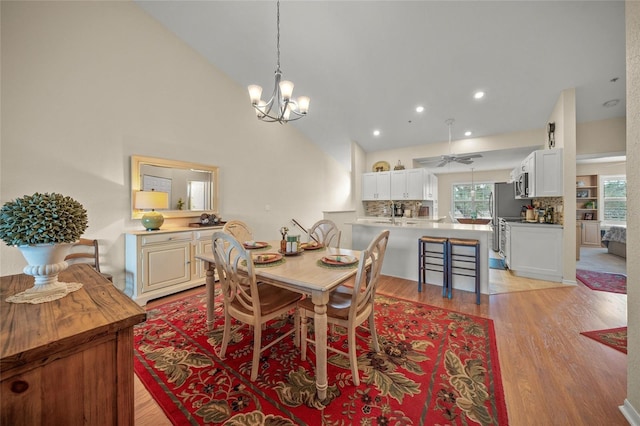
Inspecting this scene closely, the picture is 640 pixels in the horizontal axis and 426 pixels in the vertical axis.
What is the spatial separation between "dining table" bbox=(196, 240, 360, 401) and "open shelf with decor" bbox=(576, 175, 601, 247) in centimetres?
840

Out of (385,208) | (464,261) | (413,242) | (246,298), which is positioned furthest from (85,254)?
(385,208)

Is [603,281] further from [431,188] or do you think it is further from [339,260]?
[339,260]

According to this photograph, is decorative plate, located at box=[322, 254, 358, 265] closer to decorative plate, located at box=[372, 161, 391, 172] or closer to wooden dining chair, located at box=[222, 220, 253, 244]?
wooden dining chair, located at box=[222, 220, 253, 244]

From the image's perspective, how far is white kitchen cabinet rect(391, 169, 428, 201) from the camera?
5.41 metres

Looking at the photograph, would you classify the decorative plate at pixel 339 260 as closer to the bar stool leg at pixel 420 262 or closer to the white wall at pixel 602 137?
the bar stool leg at pixel 420 262

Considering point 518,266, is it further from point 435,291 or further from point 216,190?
point 216,190

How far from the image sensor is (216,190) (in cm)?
409

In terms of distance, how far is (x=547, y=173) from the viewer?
378cm

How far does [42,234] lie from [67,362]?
0.52 meters

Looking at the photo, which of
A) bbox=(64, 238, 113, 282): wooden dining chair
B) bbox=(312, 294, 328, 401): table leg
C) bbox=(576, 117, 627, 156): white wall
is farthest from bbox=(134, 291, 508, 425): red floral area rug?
bbox=(576, 117, 627, 156): white wall

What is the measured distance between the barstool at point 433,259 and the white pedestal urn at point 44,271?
134 inches

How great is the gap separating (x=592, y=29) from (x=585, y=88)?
1187 mm

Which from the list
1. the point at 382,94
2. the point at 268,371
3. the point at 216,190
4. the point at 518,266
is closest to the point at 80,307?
the point at 268,371

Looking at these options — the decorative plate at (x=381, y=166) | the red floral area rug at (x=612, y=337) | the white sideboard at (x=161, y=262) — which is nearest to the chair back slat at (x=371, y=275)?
the red floral area rug at (x=612, y=337)
